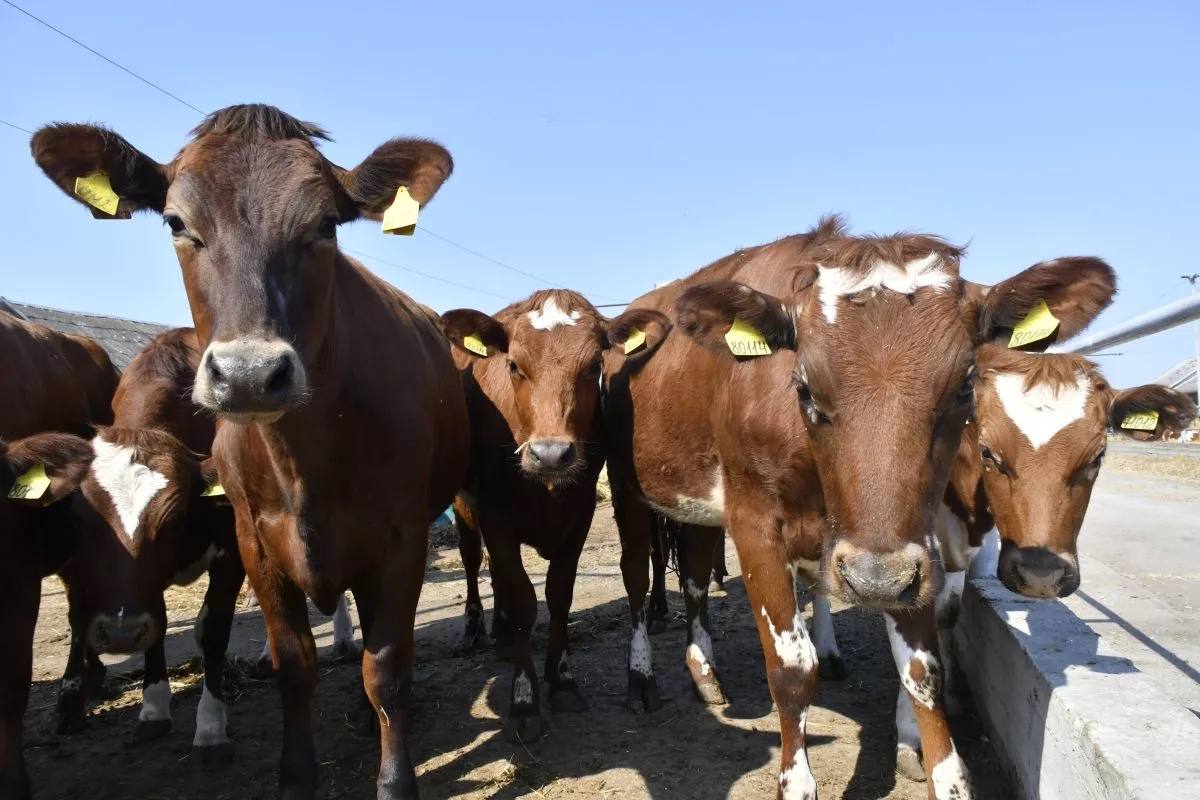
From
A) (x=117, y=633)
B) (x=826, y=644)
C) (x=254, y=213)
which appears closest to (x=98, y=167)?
(x=254, y=213)

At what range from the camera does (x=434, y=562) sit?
11.2m

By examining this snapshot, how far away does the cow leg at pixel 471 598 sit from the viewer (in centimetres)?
661

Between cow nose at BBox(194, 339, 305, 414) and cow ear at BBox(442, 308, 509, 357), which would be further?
cow ear at BBox(442, 308, 509, 357)

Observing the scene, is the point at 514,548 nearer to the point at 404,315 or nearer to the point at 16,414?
the point at 404,315

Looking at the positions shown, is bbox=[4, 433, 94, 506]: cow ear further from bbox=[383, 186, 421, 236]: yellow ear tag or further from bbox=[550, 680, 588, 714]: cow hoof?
bbox=[550, 680, 588, 714]: cow hoof

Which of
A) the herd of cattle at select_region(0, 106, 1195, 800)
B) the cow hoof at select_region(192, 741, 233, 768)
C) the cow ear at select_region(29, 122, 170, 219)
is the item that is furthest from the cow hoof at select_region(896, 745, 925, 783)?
the cow ear at select_region(29, 122, 170, 219)

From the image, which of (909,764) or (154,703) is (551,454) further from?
(154,703)

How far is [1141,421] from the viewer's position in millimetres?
4492

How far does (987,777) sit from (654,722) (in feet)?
5.91

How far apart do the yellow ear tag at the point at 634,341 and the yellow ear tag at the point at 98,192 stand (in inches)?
116

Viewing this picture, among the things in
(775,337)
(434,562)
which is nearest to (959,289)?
(775,337)

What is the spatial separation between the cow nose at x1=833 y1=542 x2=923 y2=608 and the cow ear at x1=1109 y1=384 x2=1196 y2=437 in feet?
8.38

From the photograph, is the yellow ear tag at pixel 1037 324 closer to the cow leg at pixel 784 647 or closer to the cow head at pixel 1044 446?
the cow head at pixel 1044 446

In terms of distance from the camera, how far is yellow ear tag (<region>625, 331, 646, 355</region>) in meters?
5.33
